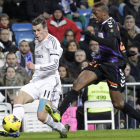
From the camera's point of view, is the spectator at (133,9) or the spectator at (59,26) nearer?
the spectator at (59,26)

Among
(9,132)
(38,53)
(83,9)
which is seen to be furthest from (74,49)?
(9,132)

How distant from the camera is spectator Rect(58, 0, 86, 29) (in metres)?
15.6

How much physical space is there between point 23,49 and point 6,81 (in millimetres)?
1855

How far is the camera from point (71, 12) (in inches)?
626

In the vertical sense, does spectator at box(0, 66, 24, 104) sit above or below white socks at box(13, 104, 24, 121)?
above

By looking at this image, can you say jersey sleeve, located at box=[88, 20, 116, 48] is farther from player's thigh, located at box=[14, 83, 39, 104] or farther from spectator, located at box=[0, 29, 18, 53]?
spectator, located at box=[0, 29, 18, 53]

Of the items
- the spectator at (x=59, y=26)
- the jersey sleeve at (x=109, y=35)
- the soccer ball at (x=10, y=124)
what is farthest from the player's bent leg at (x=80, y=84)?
the spectator at (x=59, y=26)

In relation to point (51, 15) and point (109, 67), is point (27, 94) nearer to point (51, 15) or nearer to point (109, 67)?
point (109, 67)

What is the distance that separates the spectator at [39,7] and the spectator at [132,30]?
2504 millimetres

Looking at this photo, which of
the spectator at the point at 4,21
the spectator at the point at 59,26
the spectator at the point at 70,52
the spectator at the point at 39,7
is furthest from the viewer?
the spectator at the point at 39,7

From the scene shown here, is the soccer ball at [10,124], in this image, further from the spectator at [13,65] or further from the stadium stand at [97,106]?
the spectator at [13,65]

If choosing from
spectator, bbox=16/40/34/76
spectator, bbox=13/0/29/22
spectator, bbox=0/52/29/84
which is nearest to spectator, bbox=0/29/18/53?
spectator, bbox=16/40/34/76

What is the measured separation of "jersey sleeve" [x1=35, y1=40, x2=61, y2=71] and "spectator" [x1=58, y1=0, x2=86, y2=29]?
7456 millimetres

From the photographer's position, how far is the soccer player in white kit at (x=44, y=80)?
7965 millimetres
